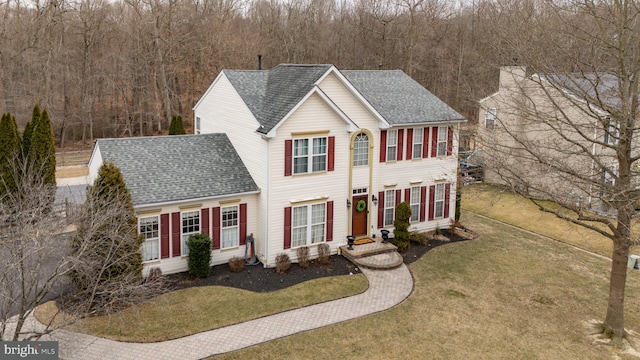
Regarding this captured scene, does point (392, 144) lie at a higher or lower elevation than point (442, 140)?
lower

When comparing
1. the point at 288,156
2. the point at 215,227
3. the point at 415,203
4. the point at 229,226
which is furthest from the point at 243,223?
the point at 415,203

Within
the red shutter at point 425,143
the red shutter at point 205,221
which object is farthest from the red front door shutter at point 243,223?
the red shutter at point 425,143

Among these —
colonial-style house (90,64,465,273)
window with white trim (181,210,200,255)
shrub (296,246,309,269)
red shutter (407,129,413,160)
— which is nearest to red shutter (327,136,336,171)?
colonial-style house (90,64,465,273)

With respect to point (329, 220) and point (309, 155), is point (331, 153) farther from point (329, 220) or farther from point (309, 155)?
point (329, 220)

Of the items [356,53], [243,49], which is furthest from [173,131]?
[356,53]

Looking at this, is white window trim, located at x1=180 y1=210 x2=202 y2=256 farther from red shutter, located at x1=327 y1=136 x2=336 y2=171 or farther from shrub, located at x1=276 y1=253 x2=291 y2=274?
red shutter, located at x1=327 y1=136 x2=336 y2=171
